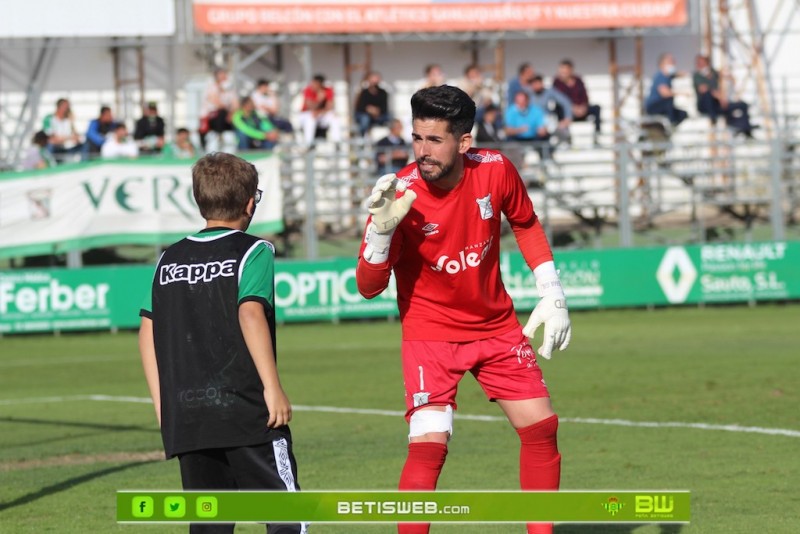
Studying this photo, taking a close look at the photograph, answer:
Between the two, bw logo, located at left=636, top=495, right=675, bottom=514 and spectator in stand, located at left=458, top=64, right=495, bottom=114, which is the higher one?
spectator in stand, located at left=458, top=64, right=495, bottom=114

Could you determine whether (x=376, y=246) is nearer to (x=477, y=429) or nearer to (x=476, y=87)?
(x=477, y=429)

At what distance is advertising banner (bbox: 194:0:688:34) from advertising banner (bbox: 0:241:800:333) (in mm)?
8618

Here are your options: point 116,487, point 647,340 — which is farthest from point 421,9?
point 116,487

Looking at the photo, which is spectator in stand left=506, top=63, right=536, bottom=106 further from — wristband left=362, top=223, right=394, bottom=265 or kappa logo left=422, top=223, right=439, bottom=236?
wristband left=362, top=223, right=394, bottom=265

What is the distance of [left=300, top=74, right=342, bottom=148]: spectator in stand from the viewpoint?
2752 centimetres

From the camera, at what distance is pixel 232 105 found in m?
26.5

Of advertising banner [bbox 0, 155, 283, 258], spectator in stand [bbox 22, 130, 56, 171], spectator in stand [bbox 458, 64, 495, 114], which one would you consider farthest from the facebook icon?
spectator in stand [bbox 458, 64, 495, 114]

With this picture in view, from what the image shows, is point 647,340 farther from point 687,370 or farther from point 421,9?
point 421,9

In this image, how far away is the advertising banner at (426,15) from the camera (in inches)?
1204

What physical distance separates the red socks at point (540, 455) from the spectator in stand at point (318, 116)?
68.9 ft

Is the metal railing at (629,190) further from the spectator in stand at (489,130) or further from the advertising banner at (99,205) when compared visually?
the advertising banner at (99,205)

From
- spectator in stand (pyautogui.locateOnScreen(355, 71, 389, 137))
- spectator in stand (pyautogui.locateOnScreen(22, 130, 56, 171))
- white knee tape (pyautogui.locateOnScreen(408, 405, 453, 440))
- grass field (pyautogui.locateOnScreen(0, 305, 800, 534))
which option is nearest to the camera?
white knee tape (pyautogui.locateOnScreen(408, 405, 453, 440))

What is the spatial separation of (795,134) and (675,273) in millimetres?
8846

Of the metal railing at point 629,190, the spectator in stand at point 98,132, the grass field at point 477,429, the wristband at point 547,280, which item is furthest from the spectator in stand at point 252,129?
the wristband at point 547,280
